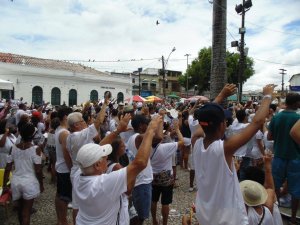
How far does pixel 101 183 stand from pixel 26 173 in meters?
2.64

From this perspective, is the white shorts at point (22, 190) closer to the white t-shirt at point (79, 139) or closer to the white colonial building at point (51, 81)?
the white t-shirt at point (79, 139)

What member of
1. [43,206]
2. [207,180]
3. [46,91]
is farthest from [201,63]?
[207,180]

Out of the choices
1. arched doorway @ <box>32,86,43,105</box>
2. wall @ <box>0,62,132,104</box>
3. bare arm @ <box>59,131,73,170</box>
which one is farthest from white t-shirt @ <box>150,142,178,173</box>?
arched doorway @ <box>32,86,43,105</box>

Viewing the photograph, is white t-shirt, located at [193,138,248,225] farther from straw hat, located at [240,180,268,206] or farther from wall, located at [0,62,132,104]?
wall, located at [0,62,132,104]

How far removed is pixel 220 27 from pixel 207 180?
6517mm

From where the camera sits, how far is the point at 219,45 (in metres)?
8.27

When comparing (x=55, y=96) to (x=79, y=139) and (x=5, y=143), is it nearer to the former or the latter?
(x=5, y=143)

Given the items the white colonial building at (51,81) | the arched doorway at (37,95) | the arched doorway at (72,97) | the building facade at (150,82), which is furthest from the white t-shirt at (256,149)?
the building facade at (150,82)

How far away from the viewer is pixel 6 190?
528 centimetres

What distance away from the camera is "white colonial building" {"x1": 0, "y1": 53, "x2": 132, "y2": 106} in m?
33.2

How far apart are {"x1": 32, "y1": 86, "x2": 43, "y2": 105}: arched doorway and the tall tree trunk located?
29739 mm

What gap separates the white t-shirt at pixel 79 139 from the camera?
4.04m

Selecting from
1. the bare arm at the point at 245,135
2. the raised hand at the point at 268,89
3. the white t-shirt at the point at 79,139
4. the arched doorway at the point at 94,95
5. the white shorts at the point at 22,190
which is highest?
the arched doorway at the point at 94,95

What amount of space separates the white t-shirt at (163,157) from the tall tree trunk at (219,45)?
4.10 metres
